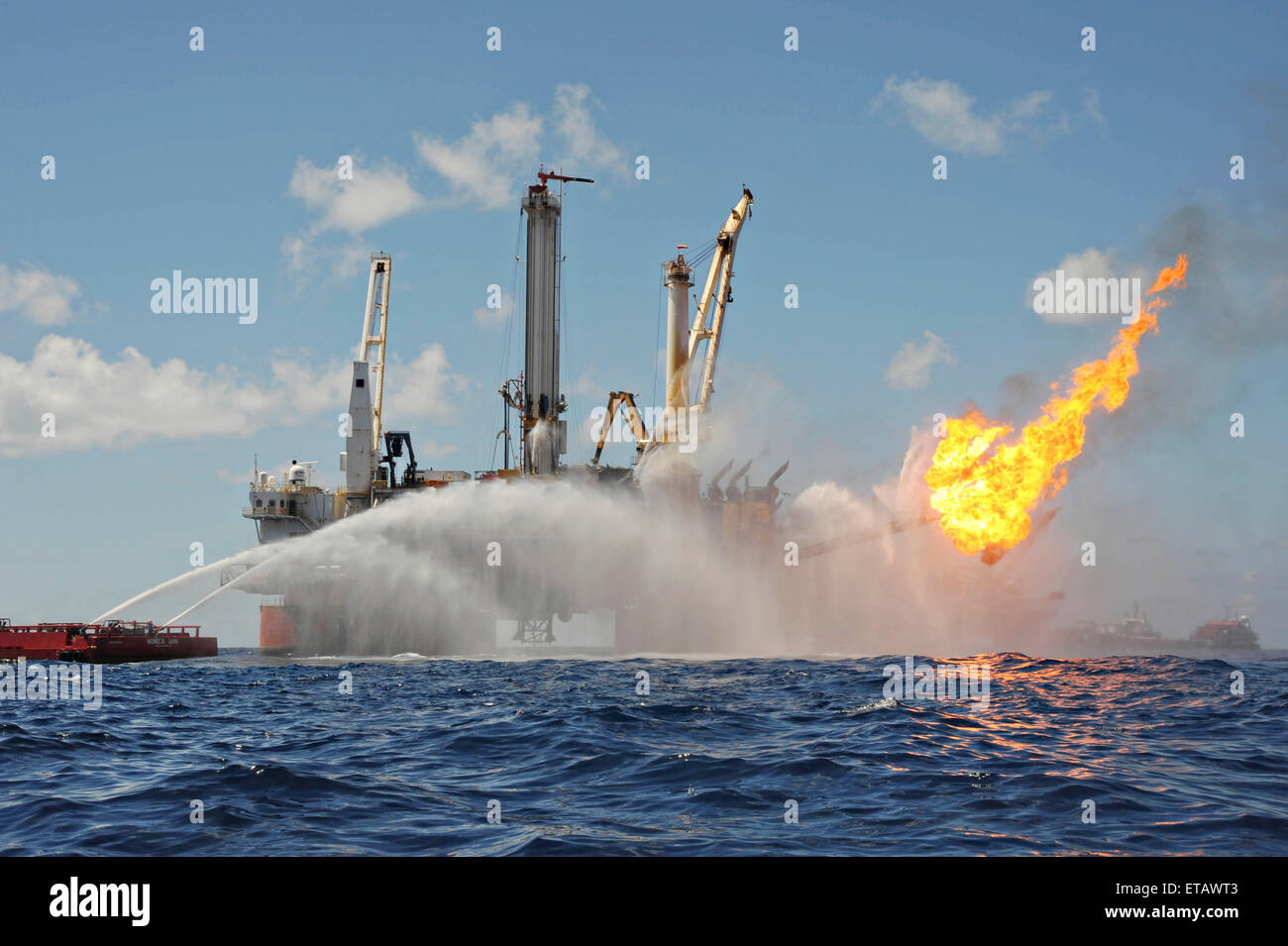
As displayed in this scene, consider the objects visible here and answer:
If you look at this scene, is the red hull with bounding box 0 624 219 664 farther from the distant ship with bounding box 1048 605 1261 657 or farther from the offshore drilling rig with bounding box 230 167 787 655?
the distant ship with bounding box 1048 605 1261 657

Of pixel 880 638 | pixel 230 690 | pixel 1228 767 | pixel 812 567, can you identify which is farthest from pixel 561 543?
pixel 1228 767

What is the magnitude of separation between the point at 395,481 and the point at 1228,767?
3444 inches

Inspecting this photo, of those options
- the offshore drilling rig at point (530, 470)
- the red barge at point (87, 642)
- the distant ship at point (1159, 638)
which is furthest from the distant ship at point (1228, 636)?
the red barge at point (87, 642)

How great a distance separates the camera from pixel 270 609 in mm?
94562

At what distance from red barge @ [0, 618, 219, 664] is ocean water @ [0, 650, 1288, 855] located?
38.3 m

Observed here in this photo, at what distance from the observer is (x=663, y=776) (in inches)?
718

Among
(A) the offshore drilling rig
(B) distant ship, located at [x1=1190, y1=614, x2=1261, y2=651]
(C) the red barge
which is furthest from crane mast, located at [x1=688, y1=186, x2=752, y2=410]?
(B) distant ship, located at [x1=1190, y1=614, x2=1261, y2=651]

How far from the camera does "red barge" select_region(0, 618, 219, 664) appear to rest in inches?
2655

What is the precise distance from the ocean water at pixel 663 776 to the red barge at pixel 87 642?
38.3 meters

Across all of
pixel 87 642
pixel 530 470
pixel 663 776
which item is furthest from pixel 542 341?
pixel 663 776

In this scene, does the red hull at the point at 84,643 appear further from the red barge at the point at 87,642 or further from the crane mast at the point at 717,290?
the crane mast at the point at 717,290

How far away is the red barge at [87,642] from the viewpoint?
221 ft

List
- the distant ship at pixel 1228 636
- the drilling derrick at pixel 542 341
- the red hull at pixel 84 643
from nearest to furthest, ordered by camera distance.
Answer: the red hull at pixel 84 643, the drilling derrick at pixel 542 341, the distant ship at pixel 1228 636

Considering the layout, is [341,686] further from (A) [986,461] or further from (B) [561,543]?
(B) [561,543]
